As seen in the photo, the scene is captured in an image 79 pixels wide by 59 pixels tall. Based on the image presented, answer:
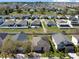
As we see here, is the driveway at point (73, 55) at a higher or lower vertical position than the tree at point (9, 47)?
lower

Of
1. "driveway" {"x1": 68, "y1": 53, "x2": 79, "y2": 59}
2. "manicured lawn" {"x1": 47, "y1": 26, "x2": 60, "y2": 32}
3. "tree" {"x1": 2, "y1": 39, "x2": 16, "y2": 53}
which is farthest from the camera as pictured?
"manicured lawn" {"x1": 47, "y1": 26, "x2": 60, "y2": 32}

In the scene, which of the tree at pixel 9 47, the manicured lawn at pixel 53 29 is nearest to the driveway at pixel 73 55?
the tree at pixel 9 47

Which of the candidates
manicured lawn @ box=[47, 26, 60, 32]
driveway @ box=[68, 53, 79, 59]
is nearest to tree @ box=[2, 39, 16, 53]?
driveway @ box=[68, 53, 79, 59]

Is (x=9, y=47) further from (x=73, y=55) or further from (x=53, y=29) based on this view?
(x=53, y=29)

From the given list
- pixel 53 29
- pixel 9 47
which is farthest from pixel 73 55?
pixel 53 29

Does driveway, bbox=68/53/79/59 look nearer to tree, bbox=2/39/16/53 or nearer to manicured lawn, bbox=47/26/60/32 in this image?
tree, bbox=2/39/16/53

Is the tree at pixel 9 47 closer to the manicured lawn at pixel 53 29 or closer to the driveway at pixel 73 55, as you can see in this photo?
the driveway at pixel 73 55

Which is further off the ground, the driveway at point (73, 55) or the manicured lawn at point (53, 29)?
the driveway at point (73, 55)

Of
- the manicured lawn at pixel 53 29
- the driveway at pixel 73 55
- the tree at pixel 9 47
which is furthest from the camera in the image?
the manicured lawn at pixel 53 29

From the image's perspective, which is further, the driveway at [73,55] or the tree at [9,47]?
the tree at [9,47]

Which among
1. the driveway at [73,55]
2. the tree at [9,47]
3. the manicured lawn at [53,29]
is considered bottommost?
the manicured lawn at [53,29]

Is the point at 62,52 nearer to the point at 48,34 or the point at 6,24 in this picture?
the point at 48,34

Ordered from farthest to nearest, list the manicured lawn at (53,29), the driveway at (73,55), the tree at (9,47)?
the manicured lawn at (53,29) → the tree at (9,47) → the driveway at (73,55)

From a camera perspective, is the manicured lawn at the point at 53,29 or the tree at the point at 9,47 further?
the manicured lawn at the point at 53,29
